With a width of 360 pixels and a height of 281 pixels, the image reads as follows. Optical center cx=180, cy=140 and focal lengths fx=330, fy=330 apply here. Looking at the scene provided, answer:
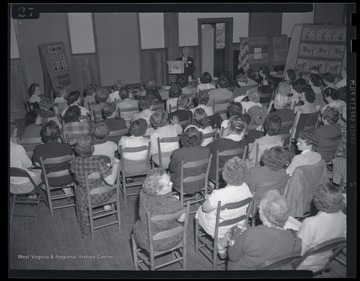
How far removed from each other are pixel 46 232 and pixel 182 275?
1.65 meters

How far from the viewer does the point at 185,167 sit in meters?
3.32

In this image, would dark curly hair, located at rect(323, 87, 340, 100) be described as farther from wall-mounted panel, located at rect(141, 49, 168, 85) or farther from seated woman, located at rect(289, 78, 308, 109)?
wall-mounted panel, located at rect(141, 49, 168, 85)

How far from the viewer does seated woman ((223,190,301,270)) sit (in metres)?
2.21

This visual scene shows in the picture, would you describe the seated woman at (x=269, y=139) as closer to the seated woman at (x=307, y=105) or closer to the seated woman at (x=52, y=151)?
the seated woman at (x=307, y=105)

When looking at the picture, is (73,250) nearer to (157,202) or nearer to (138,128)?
(157,202)

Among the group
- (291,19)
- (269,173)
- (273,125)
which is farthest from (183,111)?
(291,19)

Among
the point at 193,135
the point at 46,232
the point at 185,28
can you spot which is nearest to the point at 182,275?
the point at 193,135

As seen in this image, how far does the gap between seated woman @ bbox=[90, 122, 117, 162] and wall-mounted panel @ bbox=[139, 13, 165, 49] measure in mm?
6101

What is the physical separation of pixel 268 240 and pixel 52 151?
7.98 feet

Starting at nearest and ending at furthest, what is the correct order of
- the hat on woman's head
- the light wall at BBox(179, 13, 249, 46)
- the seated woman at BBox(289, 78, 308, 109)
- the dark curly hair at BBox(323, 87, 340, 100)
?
the hat on woman's head < the dark curly hair at BBox(323, 87, 340, 100) < the seated woman at BBox(289, 78, 308, 109) < the light wall at BBox(179, 13, 249, 46)

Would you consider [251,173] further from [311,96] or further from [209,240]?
[311,96]

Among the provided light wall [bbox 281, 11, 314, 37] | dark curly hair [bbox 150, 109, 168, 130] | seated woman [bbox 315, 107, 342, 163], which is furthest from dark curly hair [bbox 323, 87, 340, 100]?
light wall [bbox 281, 11, 314, 37]

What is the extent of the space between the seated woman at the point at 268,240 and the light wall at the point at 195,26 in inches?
323

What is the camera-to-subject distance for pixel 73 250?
10.7 feet
